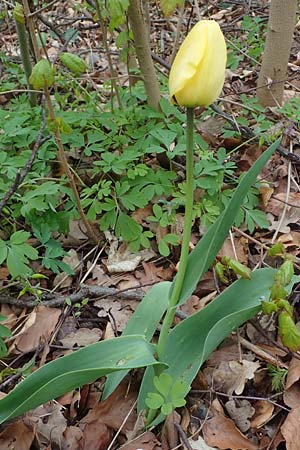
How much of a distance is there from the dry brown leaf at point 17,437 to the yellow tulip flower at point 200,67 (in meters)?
0.85

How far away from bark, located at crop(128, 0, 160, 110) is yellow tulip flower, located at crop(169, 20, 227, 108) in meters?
1.10

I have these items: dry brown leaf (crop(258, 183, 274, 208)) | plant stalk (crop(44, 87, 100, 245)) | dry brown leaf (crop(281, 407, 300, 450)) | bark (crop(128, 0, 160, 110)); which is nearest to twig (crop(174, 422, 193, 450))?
dry brown leaf (crop(281, 407, 300, 450))

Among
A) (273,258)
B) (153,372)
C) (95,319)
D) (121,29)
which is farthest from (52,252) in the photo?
(121,29)

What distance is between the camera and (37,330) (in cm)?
154

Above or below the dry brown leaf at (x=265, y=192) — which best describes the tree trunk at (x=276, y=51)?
above

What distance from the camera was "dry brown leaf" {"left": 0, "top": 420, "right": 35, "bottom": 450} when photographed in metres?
1.23

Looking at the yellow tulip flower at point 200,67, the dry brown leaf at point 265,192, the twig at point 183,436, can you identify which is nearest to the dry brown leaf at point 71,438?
the twig at point 183,436

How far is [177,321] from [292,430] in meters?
0.42

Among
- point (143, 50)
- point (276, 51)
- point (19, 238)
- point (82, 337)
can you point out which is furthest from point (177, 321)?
point (276, 51)

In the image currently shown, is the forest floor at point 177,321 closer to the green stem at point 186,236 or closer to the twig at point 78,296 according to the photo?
the twig at point 78,296

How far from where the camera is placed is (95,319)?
157 cm

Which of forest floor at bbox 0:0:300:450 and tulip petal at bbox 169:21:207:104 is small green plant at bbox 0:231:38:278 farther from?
tulip petal at bbox 169:21:207:104

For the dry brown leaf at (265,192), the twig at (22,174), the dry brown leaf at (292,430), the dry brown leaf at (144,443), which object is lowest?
the dry brown leaf at (292,430)

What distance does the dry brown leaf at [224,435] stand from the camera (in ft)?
4.11
